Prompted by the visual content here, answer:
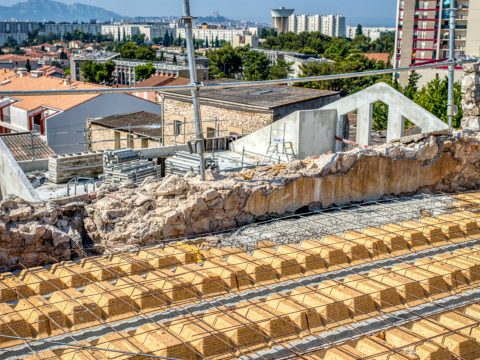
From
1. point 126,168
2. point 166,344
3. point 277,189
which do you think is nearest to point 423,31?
point 126,168

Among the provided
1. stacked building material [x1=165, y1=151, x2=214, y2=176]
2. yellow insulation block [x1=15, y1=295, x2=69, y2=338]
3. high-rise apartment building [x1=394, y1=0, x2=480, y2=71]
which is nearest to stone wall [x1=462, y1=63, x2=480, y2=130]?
stacked building material [x1=165, y1=151, x2=214, y2=176]

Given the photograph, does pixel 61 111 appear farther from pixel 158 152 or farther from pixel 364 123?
pixel 364 123

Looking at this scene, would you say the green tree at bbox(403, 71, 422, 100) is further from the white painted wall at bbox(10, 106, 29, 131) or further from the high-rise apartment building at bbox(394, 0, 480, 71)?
the white painted wall at bbox(10, 106, 29, 131)

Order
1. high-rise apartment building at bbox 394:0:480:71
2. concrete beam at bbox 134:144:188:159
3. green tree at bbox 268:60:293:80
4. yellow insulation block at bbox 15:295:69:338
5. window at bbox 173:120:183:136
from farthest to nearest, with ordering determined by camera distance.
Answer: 1. green tree at bbox 268:60:293:80
2. high-rise apartment building at bbox 394:0:480:71
3. window at bbox 173:120:183:136
4. concrete beam at bbox 134:144:188:159
5. yellow insulation block at bbox 15:295:69:338

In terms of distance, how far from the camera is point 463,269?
9.43m

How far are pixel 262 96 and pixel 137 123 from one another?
24.4 ft

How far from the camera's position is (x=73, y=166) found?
52.3 feet

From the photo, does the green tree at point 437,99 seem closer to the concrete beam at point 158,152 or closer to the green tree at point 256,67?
the concrete beam at point 158,152

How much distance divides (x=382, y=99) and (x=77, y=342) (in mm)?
14672

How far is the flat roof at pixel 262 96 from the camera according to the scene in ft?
86.4

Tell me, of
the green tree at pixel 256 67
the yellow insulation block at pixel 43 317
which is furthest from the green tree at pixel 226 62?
the yellow insulation block at pixel 43 317

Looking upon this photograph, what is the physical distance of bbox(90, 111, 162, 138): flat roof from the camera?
28748 mm

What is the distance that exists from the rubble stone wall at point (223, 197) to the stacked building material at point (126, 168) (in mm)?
3558

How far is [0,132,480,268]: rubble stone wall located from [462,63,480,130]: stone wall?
1.90 m
